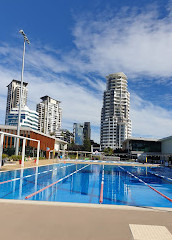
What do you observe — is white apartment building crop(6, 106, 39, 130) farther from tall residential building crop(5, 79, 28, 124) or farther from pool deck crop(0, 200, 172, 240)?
pool deck crop(0, 200, 172, 240)

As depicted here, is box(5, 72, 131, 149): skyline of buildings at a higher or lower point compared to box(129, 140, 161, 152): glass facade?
higher

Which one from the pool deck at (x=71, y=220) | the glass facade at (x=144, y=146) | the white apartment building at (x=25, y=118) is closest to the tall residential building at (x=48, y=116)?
the white apartment building at (x=25, y=118)

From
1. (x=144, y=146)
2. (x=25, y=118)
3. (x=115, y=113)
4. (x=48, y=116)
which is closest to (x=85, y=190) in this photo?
(x=144, y=146)

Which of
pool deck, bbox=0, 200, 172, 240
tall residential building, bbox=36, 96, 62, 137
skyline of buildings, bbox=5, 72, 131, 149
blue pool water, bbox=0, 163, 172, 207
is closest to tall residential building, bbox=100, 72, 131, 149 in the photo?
skyline of buildings, bbox=5, 72, 131, 149

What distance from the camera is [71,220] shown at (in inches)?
195

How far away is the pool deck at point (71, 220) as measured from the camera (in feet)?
13.4

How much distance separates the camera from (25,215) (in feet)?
17.2

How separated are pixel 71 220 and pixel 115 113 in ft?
432

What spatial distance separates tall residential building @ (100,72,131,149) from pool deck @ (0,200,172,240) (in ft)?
405

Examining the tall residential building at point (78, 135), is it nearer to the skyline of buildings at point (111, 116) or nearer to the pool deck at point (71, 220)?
the skyline of buildings at point (111, 116)

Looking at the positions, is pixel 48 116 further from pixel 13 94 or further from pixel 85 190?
pixel 85 190

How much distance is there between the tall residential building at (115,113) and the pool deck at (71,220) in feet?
405

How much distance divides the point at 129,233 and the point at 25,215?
8.76ft

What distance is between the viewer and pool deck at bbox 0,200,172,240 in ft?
13.4
